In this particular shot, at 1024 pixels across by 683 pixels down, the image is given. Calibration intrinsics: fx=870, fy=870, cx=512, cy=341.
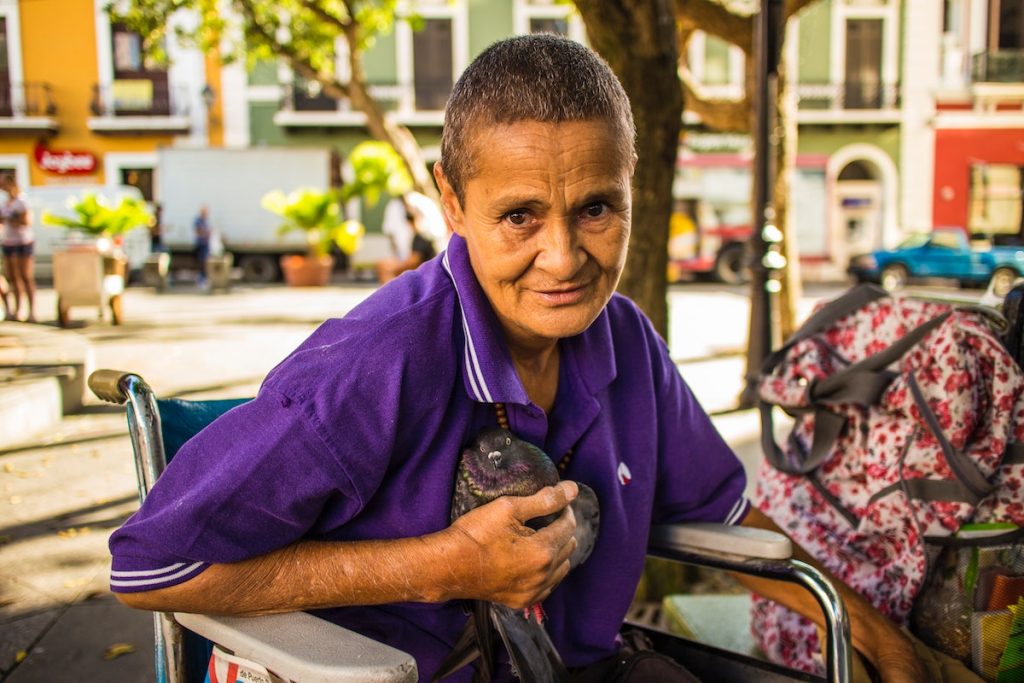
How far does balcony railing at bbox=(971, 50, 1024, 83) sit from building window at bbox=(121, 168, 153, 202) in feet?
81.2

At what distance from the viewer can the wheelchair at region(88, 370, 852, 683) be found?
1.14 metres

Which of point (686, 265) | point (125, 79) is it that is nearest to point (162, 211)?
point (125, 79)

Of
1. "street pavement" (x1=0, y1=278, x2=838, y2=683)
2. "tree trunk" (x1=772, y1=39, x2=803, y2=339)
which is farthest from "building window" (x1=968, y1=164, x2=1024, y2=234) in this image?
"tree trunk" (x1=772, y1=39, x2=803, y2=339)

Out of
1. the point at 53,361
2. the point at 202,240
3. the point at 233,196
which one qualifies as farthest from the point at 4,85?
the point at 53,361

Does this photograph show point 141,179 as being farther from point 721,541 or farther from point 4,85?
point 721,541

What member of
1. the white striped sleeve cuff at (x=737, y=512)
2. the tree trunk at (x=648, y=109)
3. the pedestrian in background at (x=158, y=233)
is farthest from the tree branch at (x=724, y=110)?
the pedestrian in background at (x=158, y=233)

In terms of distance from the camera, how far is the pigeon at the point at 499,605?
1335mm

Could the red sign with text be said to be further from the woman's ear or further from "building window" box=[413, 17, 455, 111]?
the woman's ear

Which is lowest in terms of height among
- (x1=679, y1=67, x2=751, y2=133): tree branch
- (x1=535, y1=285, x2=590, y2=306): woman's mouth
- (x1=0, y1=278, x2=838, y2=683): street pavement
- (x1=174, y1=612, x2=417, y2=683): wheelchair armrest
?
(x1=0, y1=278, x2=838, y2=683): street pavement

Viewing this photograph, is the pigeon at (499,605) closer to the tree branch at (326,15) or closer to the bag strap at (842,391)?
the bag strap at (842,391)

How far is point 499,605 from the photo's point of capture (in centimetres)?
135

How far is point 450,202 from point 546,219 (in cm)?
21

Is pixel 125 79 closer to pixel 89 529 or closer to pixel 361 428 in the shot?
pixel 89 529

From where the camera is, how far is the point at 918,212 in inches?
1008
